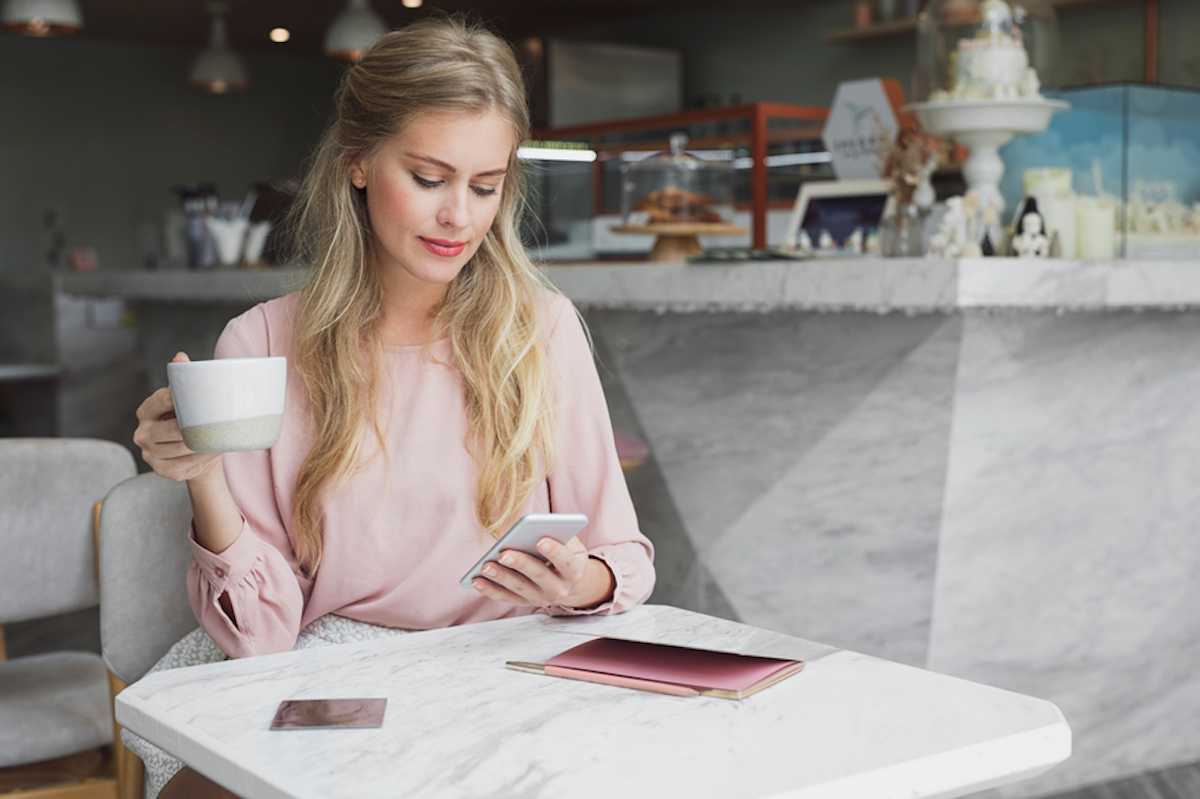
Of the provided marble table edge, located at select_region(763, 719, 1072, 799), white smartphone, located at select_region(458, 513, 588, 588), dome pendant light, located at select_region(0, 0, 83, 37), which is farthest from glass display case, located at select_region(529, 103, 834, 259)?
dome pendant light, located at select_region(0, 0, 83, 37)

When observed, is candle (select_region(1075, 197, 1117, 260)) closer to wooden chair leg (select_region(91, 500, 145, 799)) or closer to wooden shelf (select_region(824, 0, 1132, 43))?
wooden chair leg (select_region(91, 500, 145, 799))

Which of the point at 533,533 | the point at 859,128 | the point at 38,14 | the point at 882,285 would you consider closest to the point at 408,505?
the point at 533,533

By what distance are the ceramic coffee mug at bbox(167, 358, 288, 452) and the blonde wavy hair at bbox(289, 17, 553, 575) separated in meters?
0.42

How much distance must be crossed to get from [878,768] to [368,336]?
0.95m

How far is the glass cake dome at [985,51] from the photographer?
285 cm

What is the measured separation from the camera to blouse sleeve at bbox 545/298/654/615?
1.67 meters

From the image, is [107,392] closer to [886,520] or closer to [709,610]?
[709,610]

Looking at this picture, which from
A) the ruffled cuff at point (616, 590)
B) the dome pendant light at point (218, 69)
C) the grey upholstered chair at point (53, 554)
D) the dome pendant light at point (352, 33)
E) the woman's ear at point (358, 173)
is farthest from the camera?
the dome pendant light at point (218, 69)

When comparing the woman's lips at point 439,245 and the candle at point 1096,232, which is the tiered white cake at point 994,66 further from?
the woman's lips at point 439,245

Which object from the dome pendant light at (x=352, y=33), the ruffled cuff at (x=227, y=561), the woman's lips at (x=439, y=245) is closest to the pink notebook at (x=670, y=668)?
the ruffled cuff at (x=227, y=561)

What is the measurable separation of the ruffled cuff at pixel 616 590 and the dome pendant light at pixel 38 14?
4.80m

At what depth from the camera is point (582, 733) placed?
1.06 metres

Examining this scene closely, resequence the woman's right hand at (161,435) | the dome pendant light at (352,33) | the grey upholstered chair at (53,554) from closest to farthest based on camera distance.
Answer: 1. the woman's right hand at (161,435)
2. the grey upholstered chair at (53,554)
3. the dome pendant light at (352,33)

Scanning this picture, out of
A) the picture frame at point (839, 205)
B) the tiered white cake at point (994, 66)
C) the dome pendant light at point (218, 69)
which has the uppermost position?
the dome pendant light at point (218, 69)
